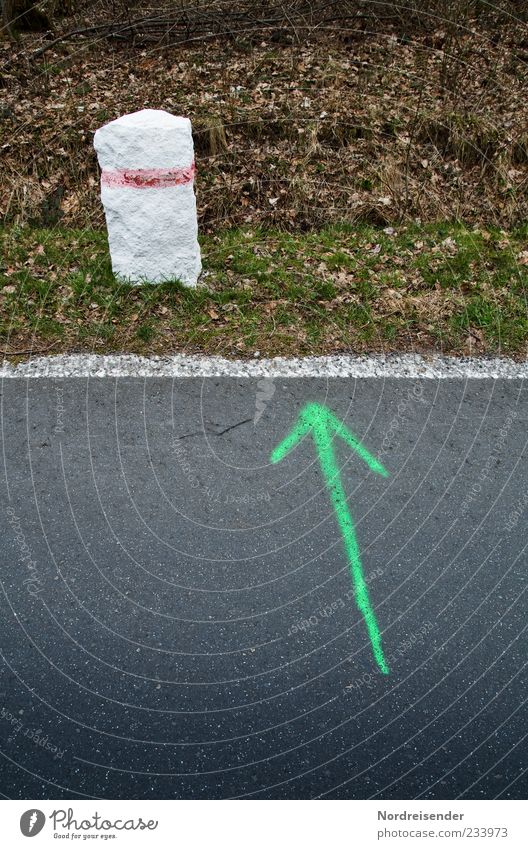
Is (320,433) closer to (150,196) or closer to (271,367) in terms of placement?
(271,367)

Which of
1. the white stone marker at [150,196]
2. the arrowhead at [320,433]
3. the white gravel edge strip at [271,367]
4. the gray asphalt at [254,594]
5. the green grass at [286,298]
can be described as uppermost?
the white stone marker at [150,196]

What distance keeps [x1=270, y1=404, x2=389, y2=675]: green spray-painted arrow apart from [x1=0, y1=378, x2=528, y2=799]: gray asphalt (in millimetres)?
46

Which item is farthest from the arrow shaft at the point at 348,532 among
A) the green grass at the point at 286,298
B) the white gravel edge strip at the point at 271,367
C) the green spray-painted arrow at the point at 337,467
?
the green grass at the point at 286,298

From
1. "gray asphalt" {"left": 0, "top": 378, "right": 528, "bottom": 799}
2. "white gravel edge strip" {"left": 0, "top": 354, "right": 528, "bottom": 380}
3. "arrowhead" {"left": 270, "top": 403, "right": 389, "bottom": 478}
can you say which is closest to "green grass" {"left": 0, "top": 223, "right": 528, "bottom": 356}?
"white gravel edge strip" {"left": 0, "top": 354, "right": 528, "bottom": 380}

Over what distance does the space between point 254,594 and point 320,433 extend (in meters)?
1.27

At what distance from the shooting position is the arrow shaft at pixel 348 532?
3.15 m

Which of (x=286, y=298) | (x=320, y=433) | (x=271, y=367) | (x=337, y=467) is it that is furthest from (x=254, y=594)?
(x=286, y=298)

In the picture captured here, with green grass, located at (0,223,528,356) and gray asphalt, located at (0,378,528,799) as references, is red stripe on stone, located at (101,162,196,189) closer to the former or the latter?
green grass, located at (0,223,528,356)

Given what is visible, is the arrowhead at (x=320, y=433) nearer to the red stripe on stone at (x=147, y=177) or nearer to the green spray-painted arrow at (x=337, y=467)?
the green spray-painted arrow at (x=337, y=467)

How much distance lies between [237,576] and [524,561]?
1.47 m

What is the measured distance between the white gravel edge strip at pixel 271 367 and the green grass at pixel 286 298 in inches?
5.1

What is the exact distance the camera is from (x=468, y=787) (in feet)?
8.63

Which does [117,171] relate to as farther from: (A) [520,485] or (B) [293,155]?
(A) [520,485]

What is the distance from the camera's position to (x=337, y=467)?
4039 mm
